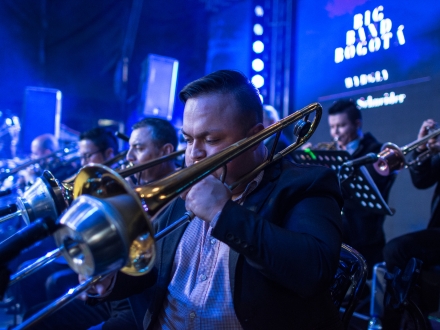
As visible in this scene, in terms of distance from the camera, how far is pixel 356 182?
320 cm

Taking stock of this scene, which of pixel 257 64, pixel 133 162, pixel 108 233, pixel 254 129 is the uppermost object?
pixel 257 64

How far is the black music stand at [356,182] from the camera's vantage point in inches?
121

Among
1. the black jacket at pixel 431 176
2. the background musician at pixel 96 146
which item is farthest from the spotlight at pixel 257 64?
the black jacket at pixel 431 176

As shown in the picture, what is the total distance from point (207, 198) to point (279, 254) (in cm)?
29

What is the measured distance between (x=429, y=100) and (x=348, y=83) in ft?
4.25

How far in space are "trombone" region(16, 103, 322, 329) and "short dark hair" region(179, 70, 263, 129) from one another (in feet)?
1.53

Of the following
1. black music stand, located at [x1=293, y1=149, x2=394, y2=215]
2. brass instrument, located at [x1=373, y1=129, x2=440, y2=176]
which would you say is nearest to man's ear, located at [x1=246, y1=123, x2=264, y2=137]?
black music stand, located at [x1=293, y1=149, x2=394, y2=215]

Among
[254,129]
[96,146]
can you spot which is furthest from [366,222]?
[96,146]

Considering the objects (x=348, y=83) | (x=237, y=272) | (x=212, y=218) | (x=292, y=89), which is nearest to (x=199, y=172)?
(x=212, y=218)

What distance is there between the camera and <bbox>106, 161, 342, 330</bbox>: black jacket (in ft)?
4.40

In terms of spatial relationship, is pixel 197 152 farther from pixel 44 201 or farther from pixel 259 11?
pixel 259 11

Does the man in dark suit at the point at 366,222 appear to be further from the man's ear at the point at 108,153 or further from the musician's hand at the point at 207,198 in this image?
the man's ear at the point at 108,153

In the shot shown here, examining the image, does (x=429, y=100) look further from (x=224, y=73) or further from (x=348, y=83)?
(x=224, y=73)

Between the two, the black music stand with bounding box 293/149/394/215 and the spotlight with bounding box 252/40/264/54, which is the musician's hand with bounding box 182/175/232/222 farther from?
the spotlight with bounding box 252/40/264/54
